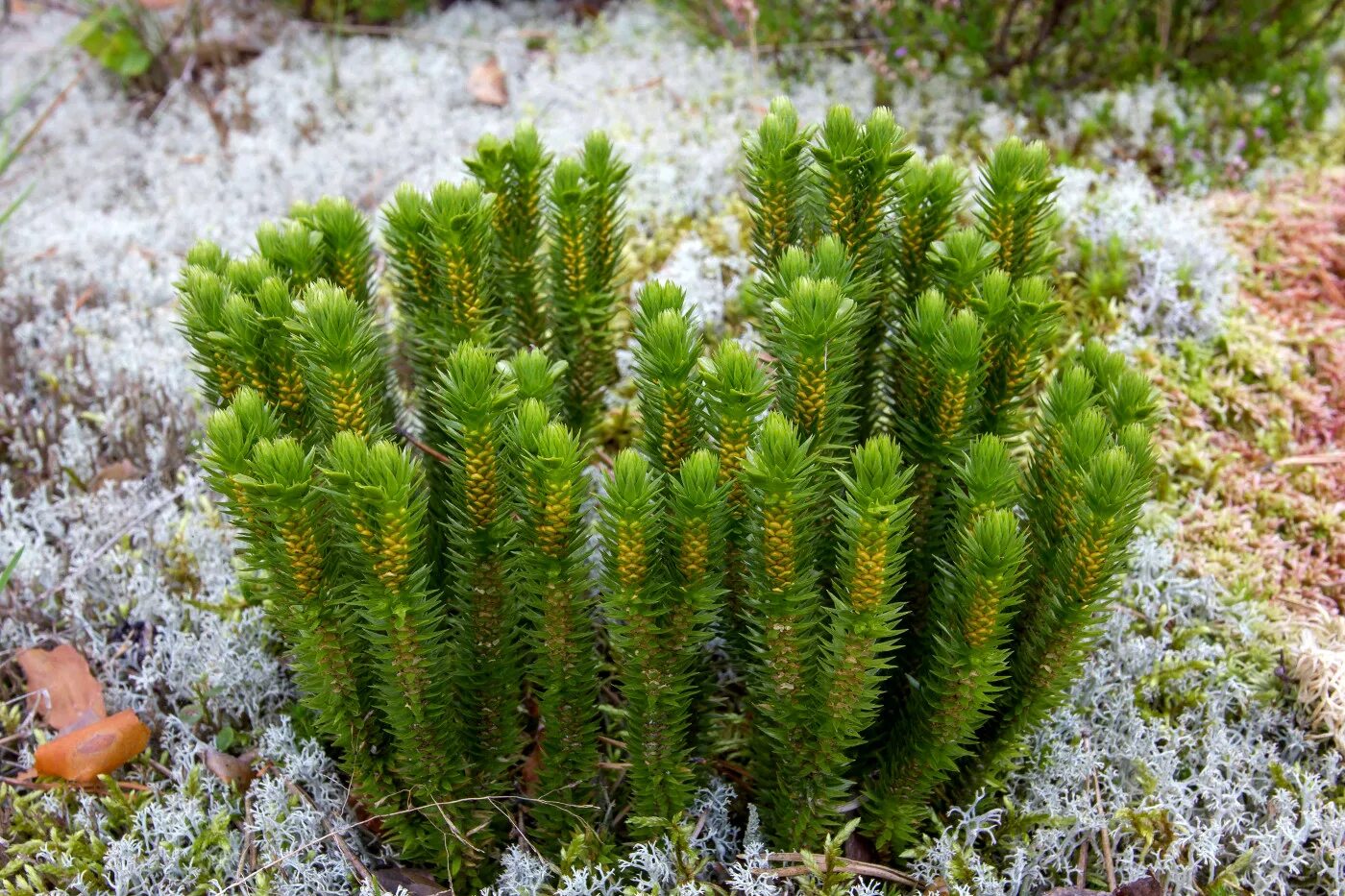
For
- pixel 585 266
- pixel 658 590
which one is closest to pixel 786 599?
pixel 658 590

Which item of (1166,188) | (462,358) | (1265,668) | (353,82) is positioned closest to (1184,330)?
(1166,188)

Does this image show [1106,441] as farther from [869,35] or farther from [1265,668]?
[869,35]

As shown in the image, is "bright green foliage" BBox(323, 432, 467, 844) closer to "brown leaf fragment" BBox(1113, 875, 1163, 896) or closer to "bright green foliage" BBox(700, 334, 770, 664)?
"bright green foliage" BBox(700, 334, 770, 664)

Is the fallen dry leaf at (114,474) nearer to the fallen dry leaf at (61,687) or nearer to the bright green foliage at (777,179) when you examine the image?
the fallen dry leaf at (61,687)

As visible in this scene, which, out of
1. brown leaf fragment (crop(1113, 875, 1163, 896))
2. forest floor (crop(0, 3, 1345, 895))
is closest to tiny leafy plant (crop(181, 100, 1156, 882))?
forest floor (crop(0, 3, 1345, 895))

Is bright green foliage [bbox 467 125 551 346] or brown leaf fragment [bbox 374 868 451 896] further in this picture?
bright green foliage [bbox 467 125 551 346]

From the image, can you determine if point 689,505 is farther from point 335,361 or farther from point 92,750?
point 92,750
